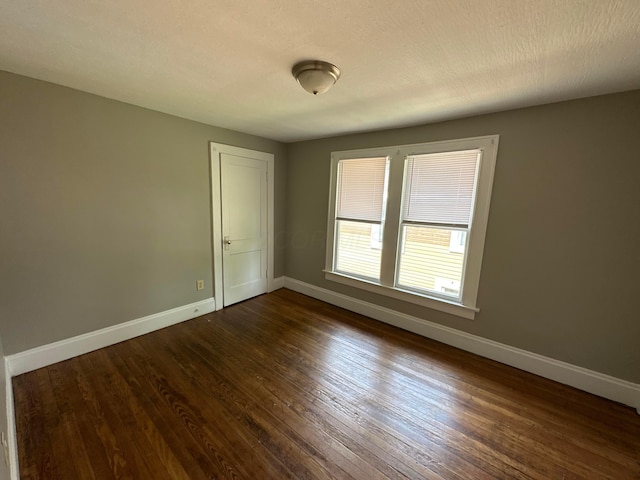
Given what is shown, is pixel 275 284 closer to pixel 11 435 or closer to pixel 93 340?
pixel 93 340

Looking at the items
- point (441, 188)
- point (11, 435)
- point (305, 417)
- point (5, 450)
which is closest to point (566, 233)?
point (441, 188)

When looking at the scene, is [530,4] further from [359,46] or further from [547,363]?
[547,363]

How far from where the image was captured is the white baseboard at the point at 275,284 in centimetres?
404

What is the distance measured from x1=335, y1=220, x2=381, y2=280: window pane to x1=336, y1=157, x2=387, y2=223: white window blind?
0.39 ft

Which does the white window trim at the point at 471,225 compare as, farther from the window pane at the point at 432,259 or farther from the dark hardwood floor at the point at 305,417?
the dark hardwood floor at the point at 305,417

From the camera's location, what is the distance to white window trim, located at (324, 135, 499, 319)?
2.35 metres

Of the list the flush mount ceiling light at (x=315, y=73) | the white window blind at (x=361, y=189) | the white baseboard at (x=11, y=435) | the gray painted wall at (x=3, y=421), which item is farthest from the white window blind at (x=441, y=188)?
the white baseboard at (x=11, y=435)

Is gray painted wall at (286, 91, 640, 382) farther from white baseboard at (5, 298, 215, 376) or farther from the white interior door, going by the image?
white baseboard at (5, 298, 215, 376)

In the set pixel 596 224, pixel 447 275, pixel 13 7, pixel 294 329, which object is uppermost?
pixel 13 7

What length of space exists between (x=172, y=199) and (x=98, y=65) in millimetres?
1316

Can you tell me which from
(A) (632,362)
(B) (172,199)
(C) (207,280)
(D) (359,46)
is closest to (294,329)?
(C) (207,280)

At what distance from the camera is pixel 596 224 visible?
1929 mm

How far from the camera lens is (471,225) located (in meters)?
2.46

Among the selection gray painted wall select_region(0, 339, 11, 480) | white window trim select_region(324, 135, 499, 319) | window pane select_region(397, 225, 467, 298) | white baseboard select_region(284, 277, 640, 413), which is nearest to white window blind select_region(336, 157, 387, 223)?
white window trim select_region(324, 135, 499, 319)
